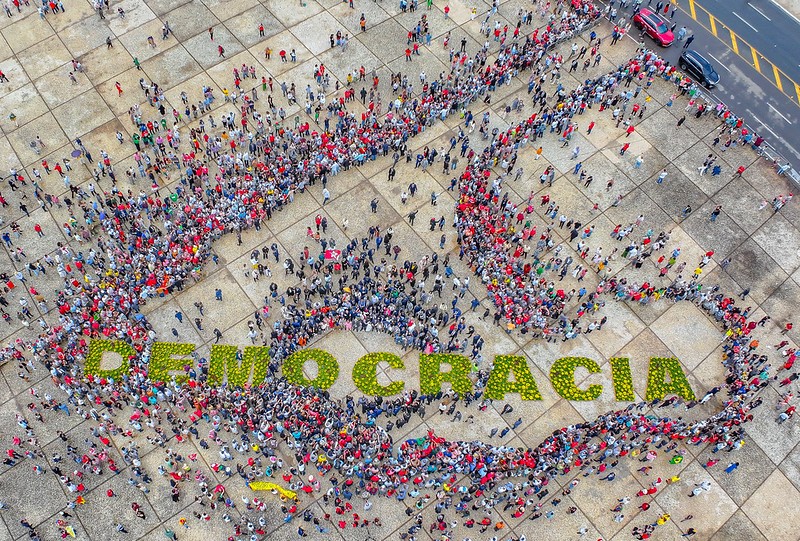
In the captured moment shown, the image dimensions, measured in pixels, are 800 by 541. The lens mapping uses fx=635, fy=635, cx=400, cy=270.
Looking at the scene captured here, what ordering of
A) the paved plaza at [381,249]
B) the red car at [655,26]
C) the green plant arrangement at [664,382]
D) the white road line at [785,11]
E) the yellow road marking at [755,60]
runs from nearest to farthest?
1. the paved plaza at [381,249]
2. the green plant arrangement at [664,382]
3. the yellow road marking at [755,60]
4. the red car at [655,26]
5. the white road line at [785,11]

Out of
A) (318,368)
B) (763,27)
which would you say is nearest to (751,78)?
(763,27)

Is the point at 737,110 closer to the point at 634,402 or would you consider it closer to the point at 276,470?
the point at 634,402

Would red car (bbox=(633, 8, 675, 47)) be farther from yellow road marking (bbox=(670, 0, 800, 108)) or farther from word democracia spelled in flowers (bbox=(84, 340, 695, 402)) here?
word democracia spelled in flowers (bbox=(84, 340, 695, 402))

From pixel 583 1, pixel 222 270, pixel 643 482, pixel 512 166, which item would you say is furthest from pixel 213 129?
pixel 643 482

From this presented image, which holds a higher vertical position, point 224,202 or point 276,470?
point 224,202

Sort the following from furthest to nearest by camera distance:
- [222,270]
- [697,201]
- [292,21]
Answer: [292,21] → [697,201] → [222,270]

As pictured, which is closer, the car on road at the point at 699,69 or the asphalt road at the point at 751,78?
the asphalt road at the point at 751,78

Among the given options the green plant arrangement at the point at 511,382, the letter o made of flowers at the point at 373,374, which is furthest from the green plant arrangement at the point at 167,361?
the green plant arrangement at the point at 511,382

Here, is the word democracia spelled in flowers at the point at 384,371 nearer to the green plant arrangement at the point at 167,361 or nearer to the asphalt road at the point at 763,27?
the green plant arrangement at the point at 167,361
